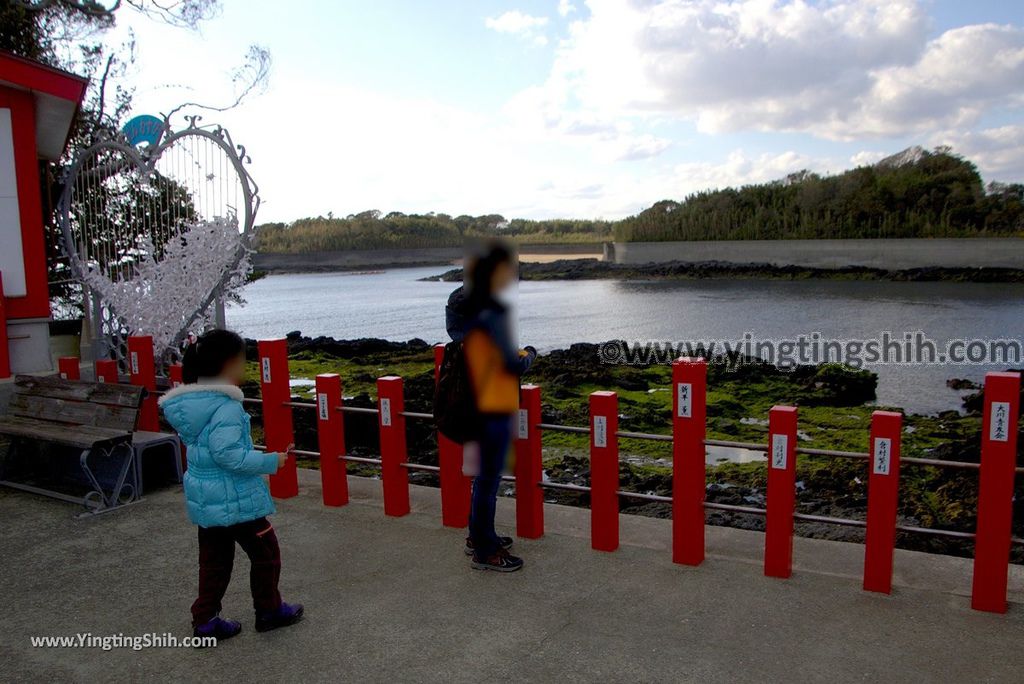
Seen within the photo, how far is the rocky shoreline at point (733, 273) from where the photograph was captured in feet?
119

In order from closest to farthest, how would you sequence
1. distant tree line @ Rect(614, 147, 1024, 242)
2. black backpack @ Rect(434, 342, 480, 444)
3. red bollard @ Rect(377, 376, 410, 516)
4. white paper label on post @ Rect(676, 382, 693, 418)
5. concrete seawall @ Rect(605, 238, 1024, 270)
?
black backpack @ Rect(434, 342, 480, 444), white paper label on post @ Rect(676, 382, 693, 418), red bollard @ Rect(377, 376, 410, 516), concrete seawall @ Rect(605, 238, 1024, 270), distant tree line @ Rect(614, 147, 1024, 242)

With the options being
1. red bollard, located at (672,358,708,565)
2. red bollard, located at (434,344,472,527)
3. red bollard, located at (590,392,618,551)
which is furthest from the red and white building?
red bollard, located at (672,358,708,565)

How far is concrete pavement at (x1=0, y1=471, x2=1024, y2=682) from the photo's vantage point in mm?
3533

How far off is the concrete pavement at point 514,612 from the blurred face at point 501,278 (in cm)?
163

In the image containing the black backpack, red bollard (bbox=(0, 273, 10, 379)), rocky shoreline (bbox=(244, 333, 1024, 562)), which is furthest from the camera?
red bollard (bbox=(0, 273, 10, 379))

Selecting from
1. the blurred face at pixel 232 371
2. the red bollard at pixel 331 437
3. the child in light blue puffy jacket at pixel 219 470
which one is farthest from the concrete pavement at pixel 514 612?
the blurred face at pixel 232 371

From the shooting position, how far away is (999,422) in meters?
3.79

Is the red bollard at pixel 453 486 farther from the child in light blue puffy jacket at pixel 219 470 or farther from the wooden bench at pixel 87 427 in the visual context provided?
the wooden bench at pixel 87 427

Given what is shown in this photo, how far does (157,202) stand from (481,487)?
7.43 meters

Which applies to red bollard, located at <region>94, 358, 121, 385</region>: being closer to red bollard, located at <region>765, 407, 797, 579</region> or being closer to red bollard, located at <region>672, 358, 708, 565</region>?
red bollard, located at <region>672, 358, 708, 565</region>

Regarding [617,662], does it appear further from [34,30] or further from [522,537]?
[34,30]

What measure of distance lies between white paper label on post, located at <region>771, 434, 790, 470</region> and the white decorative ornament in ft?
22.4

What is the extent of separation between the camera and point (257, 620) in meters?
3.93

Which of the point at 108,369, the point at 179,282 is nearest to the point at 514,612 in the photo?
the point at 108,369
